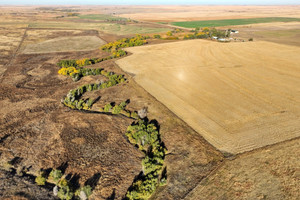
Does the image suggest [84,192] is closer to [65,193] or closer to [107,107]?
[65,193]

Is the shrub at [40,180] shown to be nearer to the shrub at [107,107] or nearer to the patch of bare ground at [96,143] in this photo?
the patch of bare ground at [96,143]

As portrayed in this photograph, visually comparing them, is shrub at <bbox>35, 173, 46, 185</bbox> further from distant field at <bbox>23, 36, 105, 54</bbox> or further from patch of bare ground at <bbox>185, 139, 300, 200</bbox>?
distant field at <bbox>23, 36, 105, 54</bbox>

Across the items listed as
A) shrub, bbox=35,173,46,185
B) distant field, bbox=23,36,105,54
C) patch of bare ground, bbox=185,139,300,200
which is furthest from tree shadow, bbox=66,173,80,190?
distant field, bbox=23,36,105,54

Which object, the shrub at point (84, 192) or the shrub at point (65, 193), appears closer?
the shrub at point (84, 192)

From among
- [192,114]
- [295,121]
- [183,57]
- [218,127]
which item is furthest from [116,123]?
[183,57]

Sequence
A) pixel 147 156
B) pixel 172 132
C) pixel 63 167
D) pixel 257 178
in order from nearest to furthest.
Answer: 1. pixel 257 178
2. pixel 63 167
3. pixel 147 156
4. pixel 172 132

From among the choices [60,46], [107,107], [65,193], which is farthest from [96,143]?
[60,46]

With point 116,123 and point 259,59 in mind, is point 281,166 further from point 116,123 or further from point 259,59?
point 259,59

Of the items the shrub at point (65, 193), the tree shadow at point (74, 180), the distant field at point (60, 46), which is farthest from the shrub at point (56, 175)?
the distant field at point (60, 46)

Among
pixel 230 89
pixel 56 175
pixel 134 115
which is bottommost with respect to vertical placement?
pixel 56 175
